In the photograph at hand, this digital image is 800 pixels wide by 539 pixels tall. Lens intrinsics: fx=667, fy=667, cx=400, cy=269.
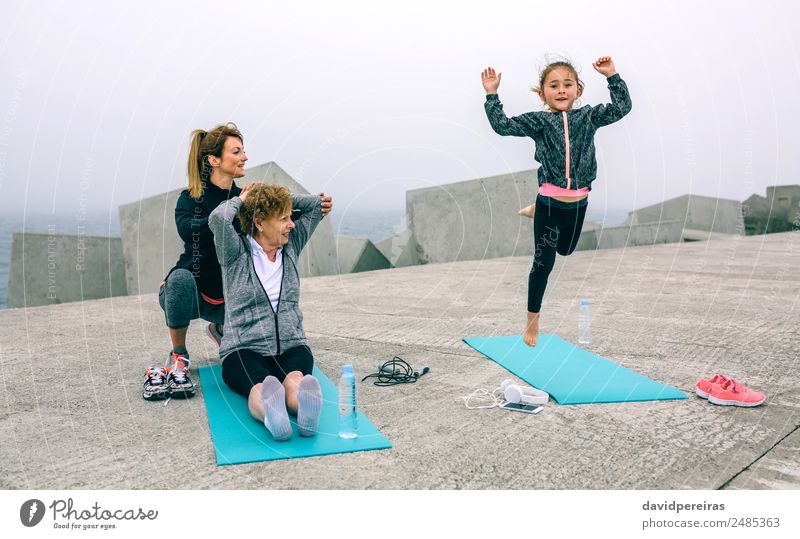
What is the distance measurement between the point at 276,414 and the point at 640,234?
1576 cm

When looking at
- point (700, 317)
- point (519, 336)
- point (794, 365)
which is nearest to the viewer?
point (794, 365)

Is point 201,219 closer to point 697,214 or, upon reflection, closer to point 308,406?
point 308,406

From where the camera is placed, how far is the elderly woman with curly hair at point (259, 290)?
3998 mm

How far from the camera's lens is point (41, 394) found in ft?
14.1

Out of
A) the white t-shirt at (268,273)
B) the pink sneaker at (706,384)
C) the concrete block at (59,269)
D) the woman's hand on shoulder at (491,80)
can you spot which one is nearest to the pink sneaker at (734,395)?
the pink sneaker at (706,384)

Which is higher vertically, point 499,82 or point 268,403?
point 499,82

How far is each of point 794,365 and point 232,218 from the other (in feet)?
13.2

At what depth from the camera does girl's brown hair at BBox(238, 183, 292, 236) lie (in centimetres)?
400

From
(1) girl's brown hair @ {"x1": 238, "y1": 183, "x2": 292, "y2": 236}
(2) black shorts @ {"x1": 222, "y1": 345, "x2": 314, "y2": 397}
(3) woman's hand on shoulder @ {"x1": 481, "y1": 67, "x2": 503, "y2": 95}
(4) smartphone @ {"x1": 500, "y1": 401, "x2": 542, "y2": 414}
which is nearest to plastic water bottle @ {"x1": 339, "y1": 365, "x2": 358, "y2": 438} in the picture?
(2) black shorts @ {"x1": 222, "y1": 345, "x2": 314, "y2": 397}

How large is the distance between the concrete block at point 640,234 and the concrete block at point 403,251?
5.47m

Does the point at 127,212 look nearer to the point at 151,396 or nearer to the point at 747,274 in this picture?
the point at 151,396

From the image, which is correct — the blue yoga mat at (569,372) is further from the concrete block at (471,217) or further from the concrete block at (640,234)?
the concrete block at (640,234)

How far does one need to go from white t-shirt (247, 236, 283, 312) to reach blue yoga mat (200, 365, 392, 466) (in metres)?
0.67

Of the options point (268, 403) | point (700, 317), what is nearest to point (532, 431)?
point (268, 403)
